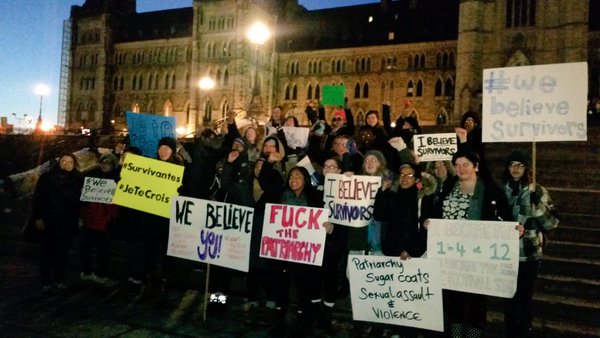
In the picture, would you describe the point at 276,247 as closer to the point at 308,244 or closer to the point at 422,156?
the point at 308,244

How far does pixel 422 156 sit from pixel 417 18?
49.4m

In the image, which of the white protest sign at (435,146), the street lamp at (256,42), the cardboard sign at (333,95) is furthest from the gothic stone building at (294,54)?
the white protest sign at (435,146)

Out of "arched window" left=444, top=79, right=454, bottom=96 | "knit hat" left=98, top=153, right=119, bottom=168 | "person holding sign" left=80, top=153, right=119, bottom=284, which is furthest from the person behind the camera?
"arched window" left=444, top=79, right=454, bottom=96

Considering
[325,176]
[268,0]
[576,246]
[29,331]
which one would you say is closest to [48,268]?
[29,331]

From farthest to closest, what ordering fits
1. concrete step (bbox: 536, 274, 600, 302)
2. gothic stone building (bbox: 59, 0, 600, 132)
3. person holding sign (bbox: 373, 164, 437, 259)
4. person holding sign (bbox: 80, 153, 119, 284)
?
gothic stone building (bbox: 59, 0, 600, 132) → person holding sign (bbox: 80, 153, 119, 284) → concrete step (bbox: 536, 274, 600, 302) → person holding sign (bbox: 373, 164, 437, 259)

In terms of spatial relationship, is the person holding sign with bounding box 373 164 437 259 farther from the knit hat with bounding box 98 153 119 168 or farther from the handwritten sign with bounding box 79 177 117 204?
the knit hat with bounding box 98 153 119 168

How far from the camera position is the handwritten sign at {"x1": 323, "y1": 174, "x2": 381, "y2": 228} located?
5.99 meters

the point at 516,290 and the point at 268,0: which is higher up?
the point at 268,0

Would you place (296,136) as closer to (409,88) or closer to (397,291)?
(397,291)

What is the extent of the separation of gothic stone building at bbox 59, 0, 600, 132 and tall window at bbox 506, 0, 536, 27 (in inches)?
2.7

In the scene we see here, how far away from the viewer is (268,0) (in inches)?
2418

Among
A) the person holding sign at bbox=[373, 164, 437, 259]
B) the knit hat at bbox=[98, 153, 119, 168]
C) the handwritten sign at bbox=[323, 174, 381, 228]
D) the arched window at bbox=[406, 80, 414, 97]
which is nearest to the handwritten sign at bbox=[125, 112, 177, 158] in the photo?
the knit hat at bbox=[98, 153, 119, 168]

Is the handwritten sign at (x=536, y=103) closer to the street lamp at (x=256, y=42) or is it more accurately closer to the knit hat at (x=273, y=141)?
the knit hat at (x=273, y=141)

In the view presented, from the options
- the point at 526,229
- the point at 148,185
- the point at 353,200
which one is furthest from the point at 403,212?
the point at 148,185
